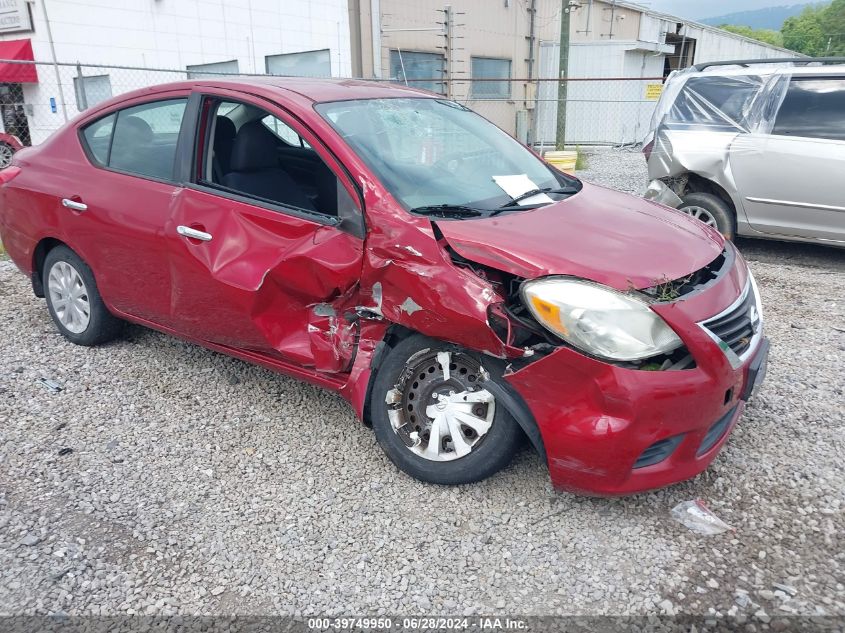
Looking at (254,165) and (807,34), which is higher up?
(254,165)

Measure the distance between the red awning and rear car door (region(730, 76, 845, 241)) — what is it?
40.4 feet

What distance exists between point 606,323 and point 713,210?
4.60m

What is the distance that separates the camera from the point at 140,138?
3998 mm

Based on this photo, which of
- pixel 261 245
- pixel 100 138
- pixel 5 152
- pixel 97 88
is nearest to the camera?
pixel 261 245

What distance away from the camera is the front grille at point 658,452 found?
2627 mm

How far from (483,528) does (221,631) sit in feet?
3.51

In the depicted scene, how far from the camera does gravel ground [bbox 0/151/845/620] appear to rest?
8.09ft

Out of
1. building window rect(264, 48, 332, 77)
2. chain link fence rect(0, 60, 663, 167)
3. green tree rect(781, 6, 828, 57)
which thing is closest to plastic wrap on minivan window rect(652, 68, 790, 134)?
chain link fence rect(0, 60, 663, 167)

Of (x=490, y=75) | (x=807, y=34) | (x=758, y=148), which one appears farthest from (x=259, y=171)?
(x=807, y=34)

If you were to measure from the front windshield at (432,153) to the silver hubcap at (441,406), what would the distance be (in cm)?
72

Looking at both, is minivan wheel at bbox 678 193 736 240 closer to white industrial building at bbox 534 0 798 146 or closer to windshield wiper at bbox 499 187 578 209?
windshield wiper at bbox 499 187 578 209

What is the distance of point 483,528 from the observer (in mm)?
2811

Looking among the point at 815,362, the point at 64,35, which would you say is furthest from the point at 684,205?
the point at 64,35

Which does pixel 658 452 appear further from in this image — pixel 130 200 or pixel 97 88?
pixel 97 88
